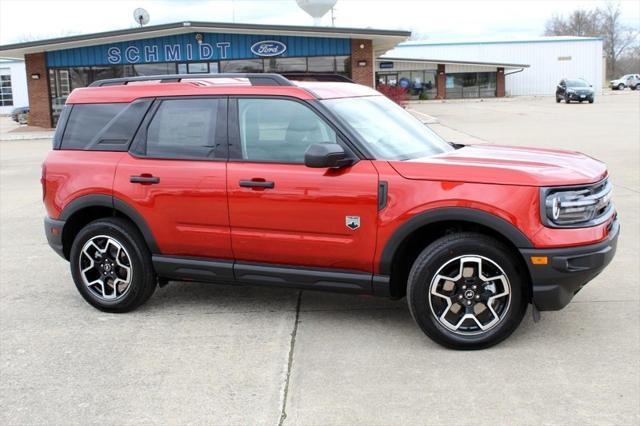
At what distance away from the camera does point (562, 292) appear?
4270 millimetres

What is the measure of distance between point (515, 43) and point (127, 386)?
6890cm

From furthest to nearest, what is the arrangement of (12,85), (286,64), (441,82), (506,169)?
(441,82), (12,85), (286,64), (506,169)

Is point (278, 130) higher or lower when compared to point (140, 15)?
lower

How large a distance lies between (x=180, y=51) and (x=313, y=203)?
2691 centimetres

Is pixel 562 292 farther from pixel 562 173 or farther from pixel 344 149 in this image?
pixel 344 149

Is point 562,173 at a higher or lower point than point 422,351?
higher

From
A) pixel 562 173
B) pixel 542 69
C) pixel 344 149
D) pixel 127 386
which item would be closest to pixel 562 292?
pixel 562 173

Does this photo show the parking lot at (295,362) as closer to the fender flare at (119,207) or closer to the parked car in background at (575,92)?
the fender flare at (119,207)

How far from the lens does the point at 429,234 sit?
4668mm

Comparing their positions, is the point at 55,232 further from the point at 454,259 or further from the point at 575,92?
the point at 575,92

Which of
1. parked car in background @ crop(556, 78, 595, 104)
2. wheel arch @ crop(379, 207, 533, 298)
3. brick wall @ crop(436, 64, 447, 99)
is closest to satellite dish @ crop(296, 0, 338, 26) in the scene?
parked car in background @ crop(556, 78, 595, 104)

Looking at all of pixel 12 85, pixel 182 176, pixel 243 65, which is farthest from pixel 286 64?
pixel 12 85

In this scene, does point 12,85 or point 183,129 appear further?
point 12,85

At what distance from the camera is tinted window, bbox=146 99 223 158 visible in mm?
5102
